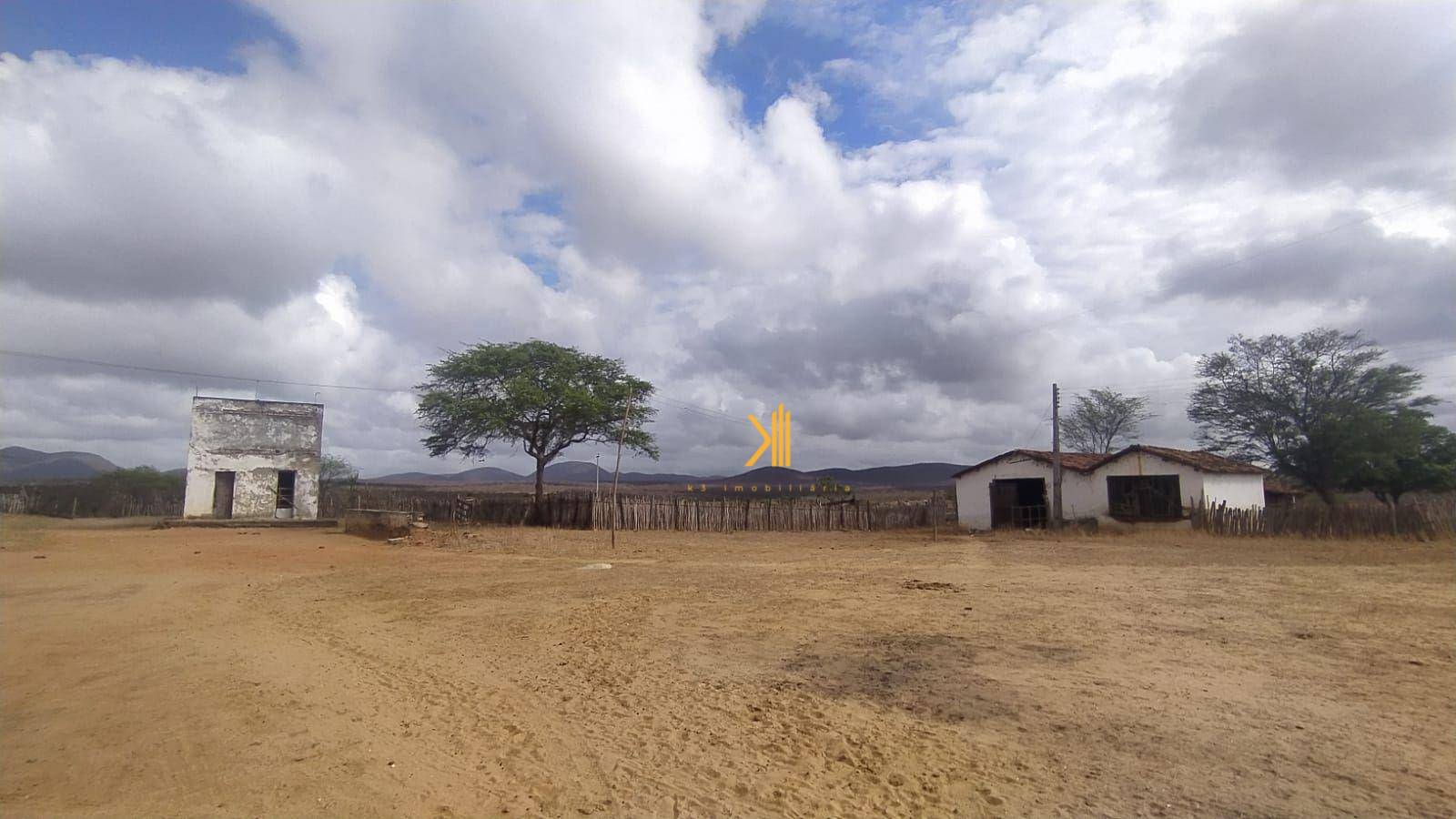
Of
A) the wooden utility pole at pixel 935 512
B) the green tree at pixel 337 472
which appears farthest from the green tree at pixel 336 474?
the wooden utility pole at pixel 935 512

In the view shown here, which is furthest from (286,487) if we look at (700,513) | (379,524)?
(700,513)

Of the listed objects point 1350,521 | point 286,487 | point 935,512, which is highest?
point 286,487

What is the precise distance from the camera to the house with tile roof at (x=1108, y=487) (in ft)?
84.0

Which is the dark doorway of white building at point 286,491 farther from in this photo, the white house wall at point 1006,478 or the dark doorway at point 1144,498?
the dark doorway at point 1144,498

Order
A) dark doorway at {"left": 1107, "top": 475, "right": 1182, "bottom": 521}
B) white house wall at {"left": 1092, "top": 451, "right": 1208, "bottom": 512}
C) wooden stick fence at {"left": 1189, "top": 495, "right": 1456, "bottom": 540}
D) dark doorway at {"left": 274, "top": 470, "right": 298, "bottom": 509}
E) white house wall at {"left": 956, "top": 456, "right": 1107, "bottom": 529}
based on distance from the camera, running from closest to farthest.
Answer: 1. wooden stick fence at {"left": 1189, "top": 495, "right": 1456, "bottom": 540}
2. white house wall at {"left": 1092, "top": 451, "right": 1208, "bottom": 512}
3. dark doorway at {"left": 1107, "top": 475, "right": 1182, "bottom": 521}
4. white house wall at {"left": 956, "top": 456, "right": 1107, "bottom": 529}
5. dark doorway at {"left": 274, "top": 470, "right": 298, "bottom": 509}

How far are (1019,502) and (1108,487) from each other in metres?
4.27

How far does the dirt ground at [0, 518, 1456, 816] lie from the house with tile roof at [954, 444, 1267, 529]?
13.9m

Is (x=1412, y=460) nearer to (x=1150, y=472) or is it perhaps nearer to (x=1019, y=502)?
(x=1150, y=472)

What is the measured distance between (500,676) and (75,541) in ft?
67.8

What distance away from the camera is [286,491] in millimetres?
31797

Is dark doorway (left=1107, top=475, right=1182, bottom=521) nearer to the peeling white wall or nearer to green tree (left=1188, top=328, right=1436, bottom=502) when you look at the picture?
green tree (left=1188, top=328, right=1436, bottom=502)

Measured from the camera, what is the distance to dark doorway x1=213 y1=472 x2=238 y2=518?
30.1 metres

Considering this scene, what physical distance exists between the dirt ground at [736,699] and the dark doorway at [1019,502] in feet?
56.7

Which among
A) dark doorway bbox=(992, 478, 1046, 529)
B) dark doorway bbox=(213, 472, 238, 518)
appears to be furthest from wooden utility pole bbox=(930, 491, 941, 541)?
dark doorway bbox=(213, 472, 238, 518)
